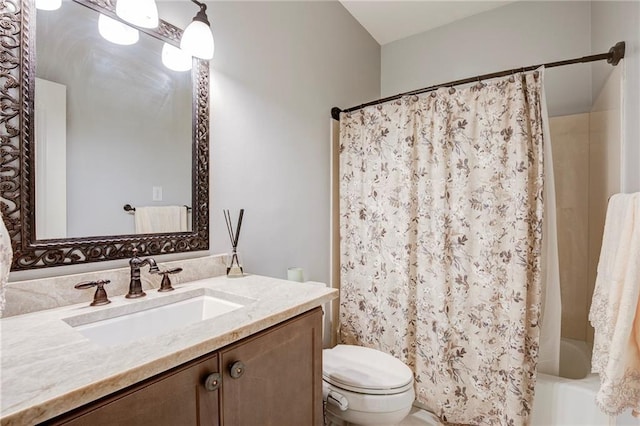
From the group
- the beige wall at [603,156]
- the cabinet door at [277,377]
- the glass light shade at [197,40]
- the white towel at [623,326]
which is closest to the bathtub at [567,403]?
the white towel at [623,326]

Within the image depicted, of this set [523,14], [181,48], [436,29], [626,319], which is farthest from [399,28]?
[626,319]

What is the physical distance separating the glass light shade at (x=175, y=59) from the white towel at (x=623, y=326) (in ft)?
5.87

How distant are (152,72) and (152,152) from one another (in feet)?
1.05

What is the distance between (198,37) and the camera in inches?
46.5

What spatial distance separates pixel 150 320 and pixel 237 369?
44cm

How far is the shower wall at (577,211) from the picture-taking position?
198 cm

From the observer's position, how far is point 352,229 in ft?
6.88

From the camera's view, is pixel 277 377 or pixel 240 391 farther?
pixel 277 377

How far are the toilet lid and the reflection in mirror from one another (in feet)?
3.47

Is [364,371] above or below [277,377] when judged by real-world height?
below

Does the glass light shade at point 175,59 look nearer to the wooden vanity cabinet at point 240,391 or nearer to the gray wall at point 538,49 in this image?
the wooden vanity cabinet at point 240,391

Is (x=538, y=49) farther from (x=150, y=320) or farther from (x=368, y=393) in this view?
(x=150, y=320)

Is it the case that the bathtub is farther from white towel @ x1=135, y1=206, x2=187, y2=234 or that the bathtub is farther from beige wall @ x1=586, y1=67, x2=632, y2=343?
white towel @ x1=135, y1=206, x2=187, y2=234

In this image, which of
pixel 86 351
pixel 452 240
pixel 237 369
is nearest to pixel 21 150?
pixel 86 351
